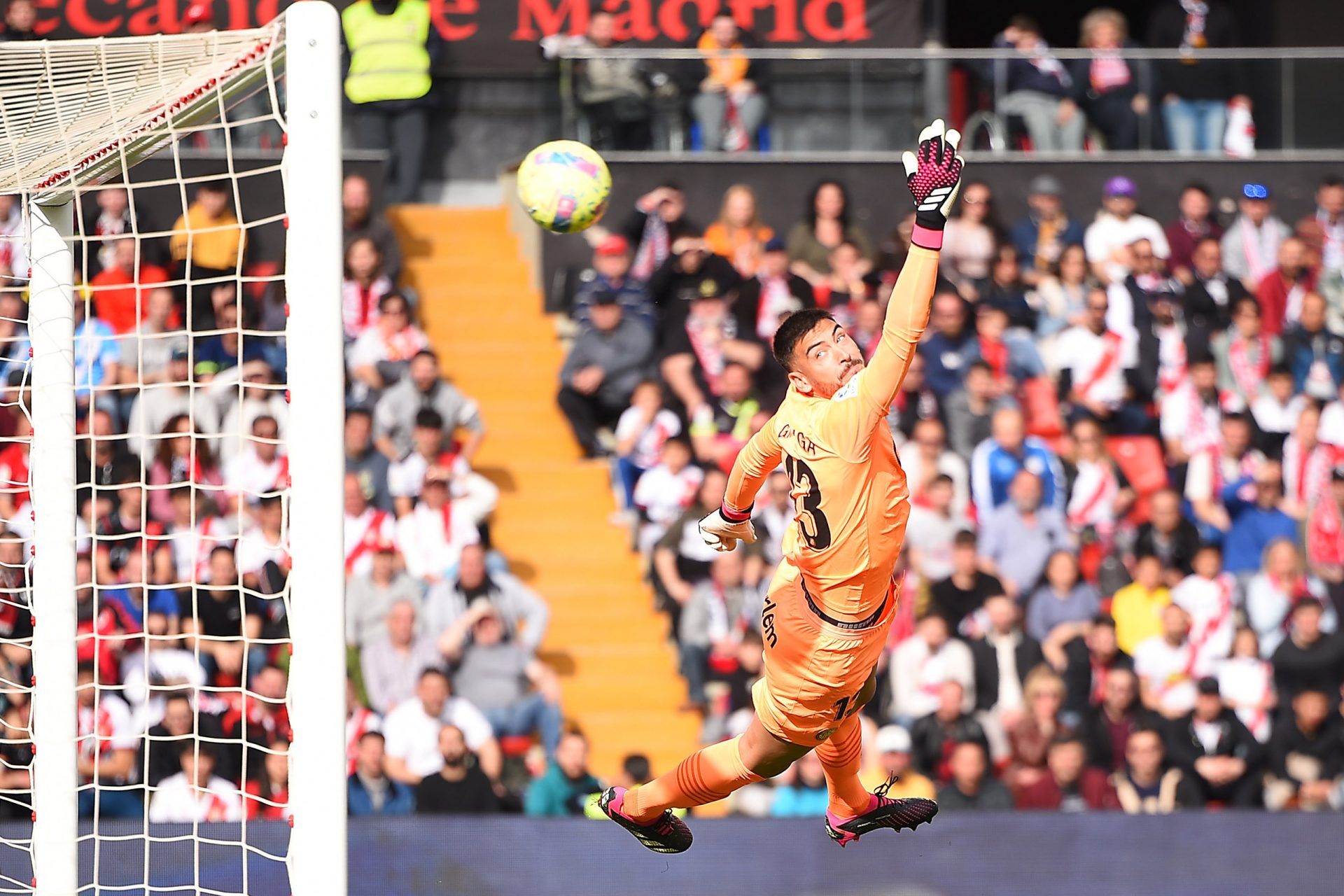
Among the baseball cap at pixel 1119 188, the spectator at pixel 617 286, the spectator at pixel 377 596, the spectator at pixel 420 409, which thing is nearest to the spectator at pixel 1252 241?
the baseball cap at pixel 1119 188

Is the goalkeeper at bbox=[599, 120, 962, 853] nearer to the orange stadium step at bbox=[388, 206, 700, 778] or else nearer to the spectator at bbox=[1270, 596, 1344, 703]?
the orange stadium step at bbox=[388, 206, 700, 778]

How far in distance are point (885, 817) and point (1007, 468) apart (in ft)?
14.6

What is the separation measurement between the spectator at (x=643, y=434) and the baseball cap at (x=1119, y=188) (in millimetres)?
3177

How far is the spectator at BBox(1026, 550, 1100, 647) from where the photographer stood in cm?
942

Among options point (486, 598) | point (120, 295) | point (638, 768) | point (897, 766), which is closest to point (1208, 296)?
point (897, 766)

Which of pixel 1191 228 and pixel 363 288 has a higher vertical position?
pixel 1191 228

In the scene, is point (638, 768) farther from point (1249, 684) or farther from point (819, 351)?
point (819, 351)

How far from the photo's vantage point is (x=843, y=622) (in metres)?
5.33

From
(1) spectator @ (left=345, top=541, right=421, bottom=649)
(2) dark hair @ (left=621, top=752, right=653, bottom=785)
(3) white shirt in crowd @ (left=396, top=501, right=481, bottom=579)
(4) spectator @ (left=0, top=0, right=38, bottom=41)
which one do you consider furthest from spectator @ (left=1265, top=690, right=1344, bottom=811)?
(4) spectator @ (left=0, top=0, right=38, bottom=41)

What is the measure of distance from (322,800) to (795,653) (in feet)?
4.61

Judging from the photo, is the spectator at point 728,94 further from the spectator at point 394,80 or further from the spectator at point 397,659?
the spectator at point 397,659

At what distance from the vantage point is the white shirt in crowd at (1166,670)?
927 cm

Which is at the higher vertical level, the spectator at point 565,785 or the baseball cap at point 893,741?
the baseball cap at point 893,741

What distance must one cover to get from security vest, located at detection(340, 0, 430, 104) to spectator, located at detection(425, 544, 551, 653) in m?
3.51
